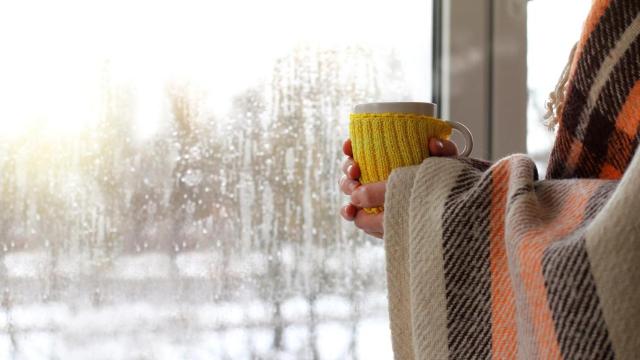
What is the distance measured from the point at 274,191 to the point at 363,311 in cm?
21

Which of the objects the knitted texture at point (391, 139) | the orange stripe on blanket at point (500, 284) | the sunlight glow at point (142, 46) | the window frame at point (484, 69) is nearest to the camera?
the orange stripe on blanket at point (500, 284)

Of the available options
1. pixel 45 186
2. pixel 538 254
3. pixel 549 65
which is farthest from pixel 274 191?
pixel 538 254

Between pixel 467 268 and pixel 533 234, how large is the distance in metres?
0.07

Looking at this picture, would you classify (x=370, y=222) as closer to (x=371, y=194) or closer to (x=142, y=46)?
(x=371, y=194)

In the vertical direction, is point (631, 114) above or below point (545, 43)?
below

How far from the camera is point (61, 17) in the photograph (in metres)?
0.91

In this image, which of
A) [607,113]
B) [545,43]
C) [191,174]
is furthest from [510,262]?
[545,43]

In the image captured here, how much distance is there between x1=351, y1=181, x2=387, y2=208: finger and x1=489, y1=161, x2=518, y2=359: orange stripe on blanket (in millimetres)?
117

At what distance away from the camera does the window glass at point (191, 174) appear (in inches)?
35.5

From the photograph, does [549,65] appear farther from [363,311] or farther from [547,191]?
[547,191]

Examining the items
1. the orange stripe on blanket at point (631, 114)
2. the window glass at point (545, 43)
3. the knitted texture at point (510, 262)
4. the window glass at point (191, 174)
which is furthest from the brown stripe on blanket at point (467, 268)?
the window glass at point (545, 43)

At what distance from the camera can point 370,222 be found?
68cm

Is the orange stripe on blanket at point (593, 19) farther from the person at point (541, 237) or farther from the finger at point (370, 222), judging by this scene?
the finger at point (370, 222)

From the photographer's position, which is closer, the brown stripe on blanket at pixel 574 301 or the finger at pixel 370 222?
the brown stripe on blanket at pixel 574 301
